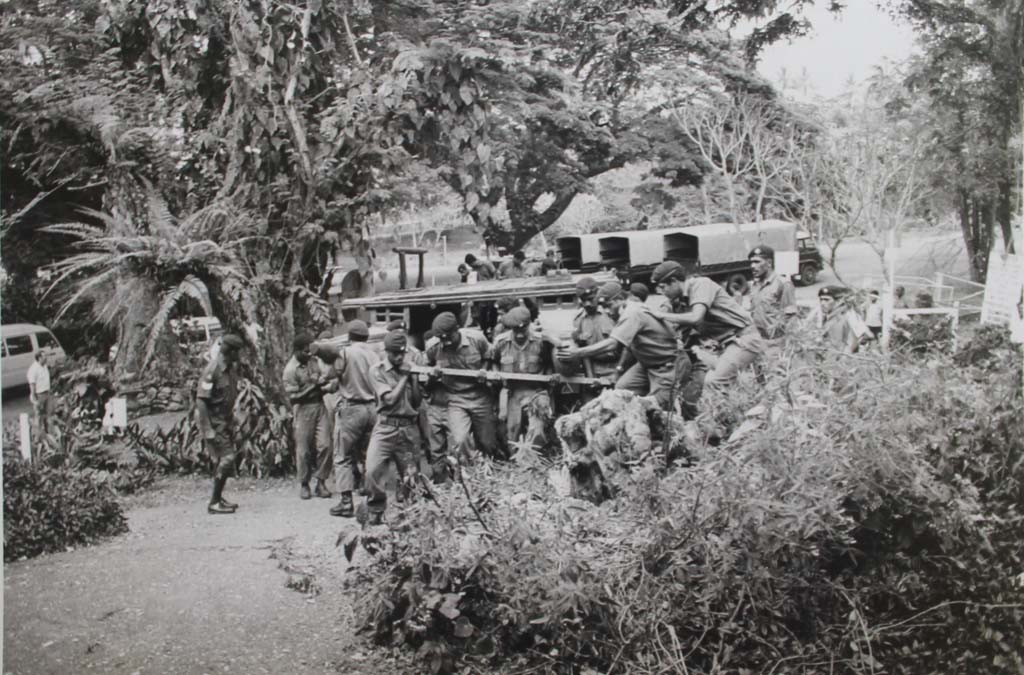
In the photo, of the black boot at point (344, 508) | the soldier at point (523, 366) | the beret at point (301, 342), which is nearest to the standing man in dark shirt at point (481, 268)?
the soldier at point (523, 366)

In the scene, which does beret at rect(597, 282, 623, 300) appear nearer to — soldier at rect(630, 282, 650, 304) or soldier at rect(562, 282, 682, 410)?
soldier at rect(630, 282, 650, 304)

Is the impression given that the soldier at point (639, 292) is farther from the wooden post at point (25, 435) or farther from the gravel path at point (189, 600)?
the wooden post at point (25, 435)

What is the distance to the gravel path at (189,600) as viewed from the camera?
388 cm

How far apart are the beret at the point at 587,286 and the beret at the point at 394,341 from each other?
1527mm

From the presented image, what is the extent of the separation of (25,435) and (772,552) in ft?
11.3

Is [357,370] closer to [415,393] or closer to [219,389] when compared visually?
[415,393]

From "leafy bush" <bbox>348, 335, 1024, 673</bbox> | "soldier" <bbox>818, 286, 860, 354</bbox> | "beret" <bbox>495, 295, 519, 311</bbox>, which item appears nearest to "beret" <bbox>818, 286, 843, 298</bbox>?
"soldier" <bbox>818, 286, 860, 354</bbox>

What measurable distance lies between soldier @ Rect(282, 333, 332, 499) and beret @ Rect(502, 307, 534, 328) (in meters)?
1.66

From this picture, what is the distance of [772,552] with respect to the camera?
12.4 ft

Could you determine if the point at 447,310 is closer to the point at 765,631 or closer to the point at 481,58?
the point at 481,58

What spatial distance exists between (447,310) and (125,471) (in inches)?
98.9

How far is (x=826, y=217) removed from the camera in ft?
14.2

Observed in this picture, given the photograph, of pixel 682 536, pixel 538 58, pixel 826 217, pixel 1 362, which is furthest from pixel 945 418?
pixel 1 362

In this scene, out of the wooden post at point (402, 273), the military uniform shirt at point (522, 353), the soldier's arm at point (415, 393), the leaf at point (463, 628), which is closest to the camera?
the leaf at point (463, 628)
